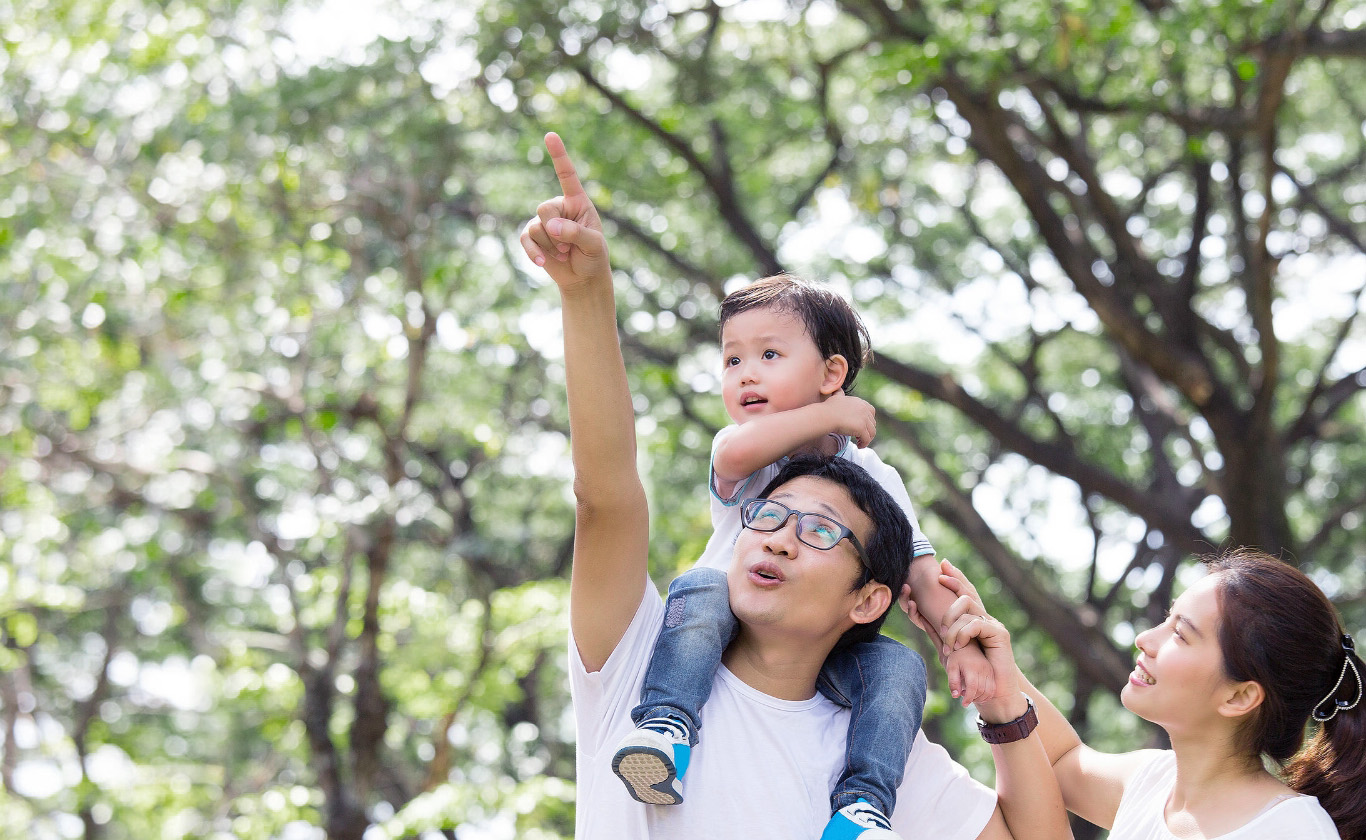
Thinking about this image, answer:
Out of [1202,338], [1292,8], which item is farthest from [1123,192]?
[1292,8]

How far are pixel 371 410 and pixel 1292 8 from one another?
19.6ft

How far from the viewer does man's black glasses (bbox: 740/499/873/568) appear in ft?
6.70

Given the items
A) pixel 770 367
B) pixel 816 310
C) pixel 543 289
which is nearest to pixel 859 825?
pixel 770 367

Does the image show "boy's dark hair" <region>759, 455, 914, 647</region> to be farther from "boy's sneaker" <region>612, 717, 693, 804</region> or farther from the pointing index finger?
the pointing index finger

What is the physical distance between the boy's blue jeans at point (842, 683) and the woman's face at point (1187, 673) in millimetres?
402

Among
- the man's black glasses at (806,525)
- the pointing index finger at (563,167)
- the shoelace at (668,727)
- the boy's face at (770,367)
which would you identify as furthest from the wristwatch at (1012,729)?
the pointing index finger at (563,167)

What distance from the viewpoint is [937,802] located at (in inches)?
83.9

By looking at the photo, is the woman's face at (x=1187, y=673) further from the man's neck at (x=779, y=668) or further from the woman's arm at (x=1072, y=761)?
the man's neck at (x=779, y=668)

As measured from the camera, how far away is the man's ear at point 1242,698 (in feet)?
6.78

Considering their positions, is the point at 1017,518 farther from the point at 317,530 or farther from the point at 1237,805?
the point at 1237,805

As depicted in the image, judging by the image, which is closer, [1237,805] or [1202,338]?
[1237,805]

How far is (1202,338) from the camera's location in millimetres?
8016

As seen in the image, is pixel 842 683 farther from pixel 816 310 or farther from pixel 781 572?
pixel 816 310

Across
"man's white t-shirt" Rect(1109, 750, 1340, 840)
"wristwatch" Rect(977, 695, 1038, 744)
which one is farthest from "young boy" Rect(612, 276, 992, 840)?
"man's white t-shirt" Rect(1109, 750, 1340, 840)
